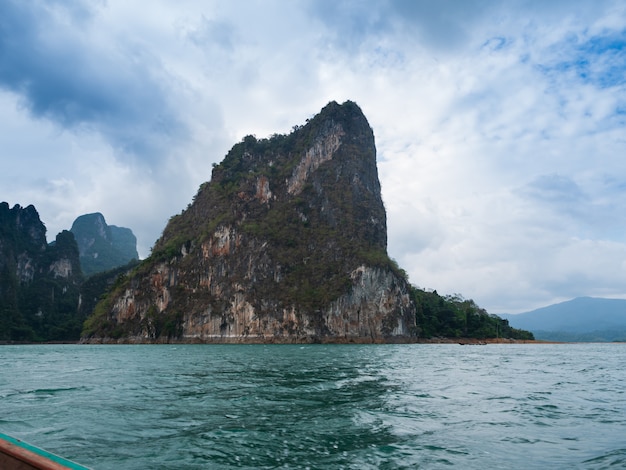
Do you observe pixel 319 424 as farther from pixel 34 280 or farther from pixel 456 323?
pixel 34 280

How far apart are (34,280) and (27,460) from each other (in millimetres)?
204351

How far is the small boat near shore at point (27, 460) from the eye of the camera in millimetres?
4305

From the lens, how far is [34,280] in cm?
17900

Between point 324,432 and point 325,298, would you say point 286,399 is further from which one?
point 325,298

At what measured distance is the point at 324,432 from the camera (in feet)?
38.7

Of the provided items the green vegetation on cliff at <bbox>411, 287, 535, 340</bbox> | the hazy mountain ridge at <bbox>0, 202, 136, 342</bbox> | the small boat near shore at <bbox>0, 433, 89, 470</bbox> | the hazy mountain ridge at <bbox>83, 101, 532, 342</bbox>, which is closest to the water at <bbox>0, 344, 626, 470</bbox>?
the small boat near shore at <bbox>0, 433, 89, 470</bbox>

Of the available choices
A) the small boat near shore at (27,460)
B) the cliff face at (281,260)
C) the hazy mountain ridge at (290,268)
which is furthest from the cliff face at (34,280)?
the small boat near shore at (27,460)

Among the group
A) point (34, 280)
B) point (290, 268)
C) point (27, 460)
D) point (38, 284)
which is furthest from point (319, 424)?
point (34, 280)

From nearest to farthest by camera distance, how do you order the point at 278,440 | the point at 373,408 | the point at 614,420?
the point at 278,440 → the point at 614,420 → the point at 373,408

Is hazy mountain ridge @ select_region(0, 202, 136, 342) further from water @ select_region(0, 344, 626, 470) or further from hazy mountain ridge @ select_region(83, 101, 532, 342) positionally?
water @ select_region(0, 344, 626, 470)

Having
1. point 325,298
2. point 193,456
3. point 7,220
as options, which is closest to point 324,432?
point 193,456

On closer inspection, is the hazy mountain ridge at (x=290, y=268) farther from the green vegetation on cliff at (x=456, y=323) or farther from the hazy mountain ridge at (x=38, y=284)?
the hazy mountain ridge at (x=38, y=284)

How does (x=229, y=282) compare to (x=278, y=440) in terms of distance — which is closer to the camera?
(x=278, y=440)

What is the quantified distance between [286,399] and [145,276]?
4839 inches
